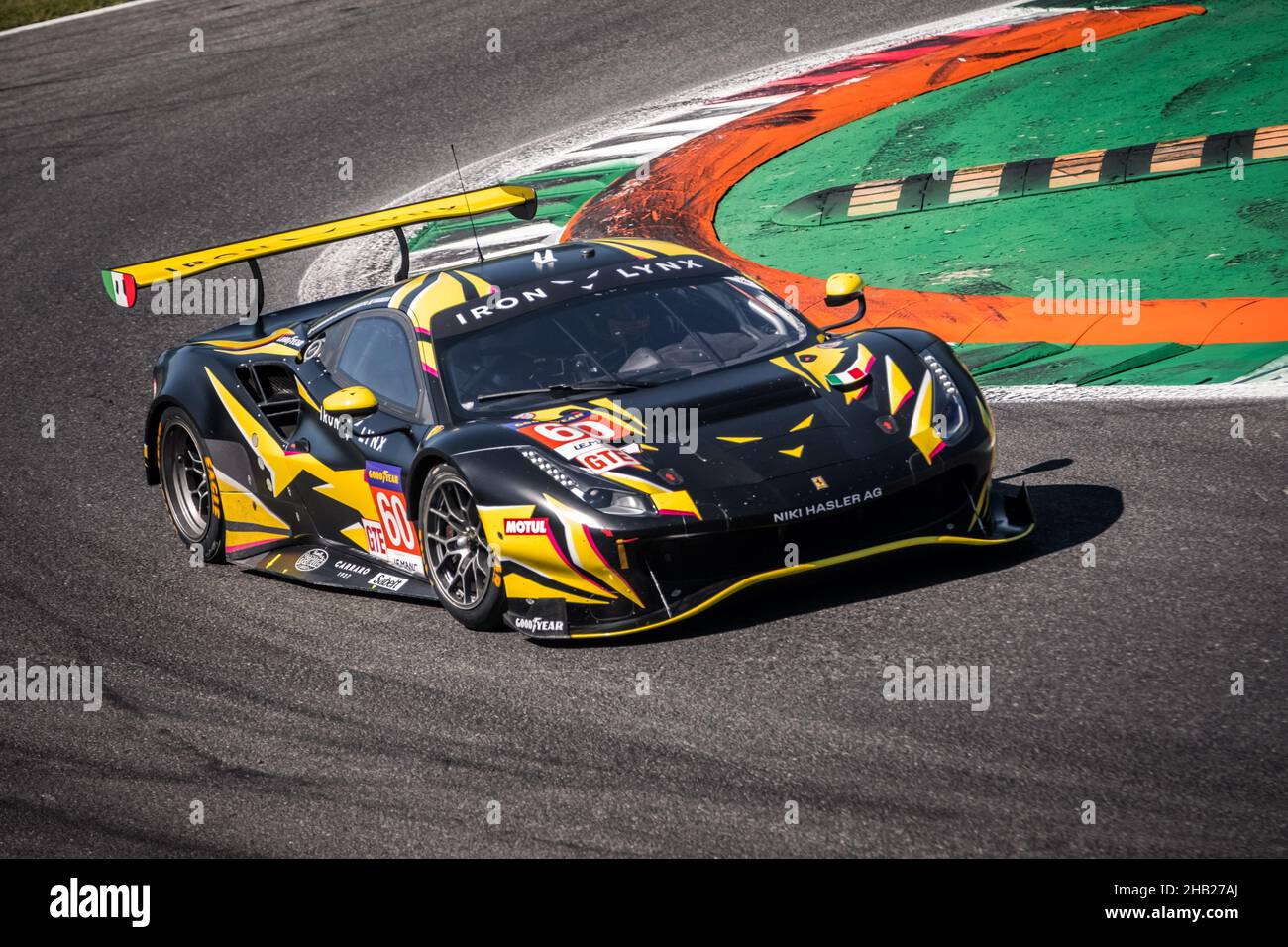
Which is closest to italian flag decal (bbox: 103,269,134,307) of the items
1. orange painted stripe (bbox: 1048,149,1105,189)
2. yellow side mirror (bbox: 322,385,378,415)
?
yellow side mirror (bbox: 322,385,378,415)

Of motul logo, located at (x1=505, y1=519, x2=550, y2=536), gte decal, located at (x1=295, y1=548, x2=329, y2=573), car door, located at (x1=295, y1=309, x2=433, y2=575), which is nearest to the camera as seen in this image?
motul logo, located at (x1=505, y1=519, x2=550, y2=536)

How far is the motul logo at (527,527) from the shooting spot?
5.77 m

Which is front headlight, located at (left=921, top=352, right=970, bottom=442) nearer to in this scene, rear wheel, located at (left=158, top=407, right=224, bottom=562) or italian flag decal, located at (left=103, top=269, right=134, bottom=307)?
rear wheel, located at (left=158, top=407, right=224, bottom=562)

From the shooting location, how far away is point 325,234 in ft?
26.6

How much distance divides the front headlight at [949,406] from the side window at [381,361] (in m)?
2.08

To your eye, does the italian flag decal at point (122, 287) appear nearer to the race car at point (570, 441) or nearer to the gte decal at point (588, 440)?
the race car at point (570, 441)

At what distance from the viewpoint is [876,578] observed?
6199 millimetres

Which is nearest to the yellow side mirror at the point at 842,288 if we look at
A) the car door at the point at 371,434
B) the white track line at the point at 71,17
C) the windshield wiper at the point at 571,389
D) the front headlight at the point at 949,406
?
the front headlight at the point at 949,406

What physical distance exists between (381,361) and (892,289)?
3.69m

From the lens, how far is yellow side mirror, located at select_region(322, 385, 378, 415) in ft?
21.4
